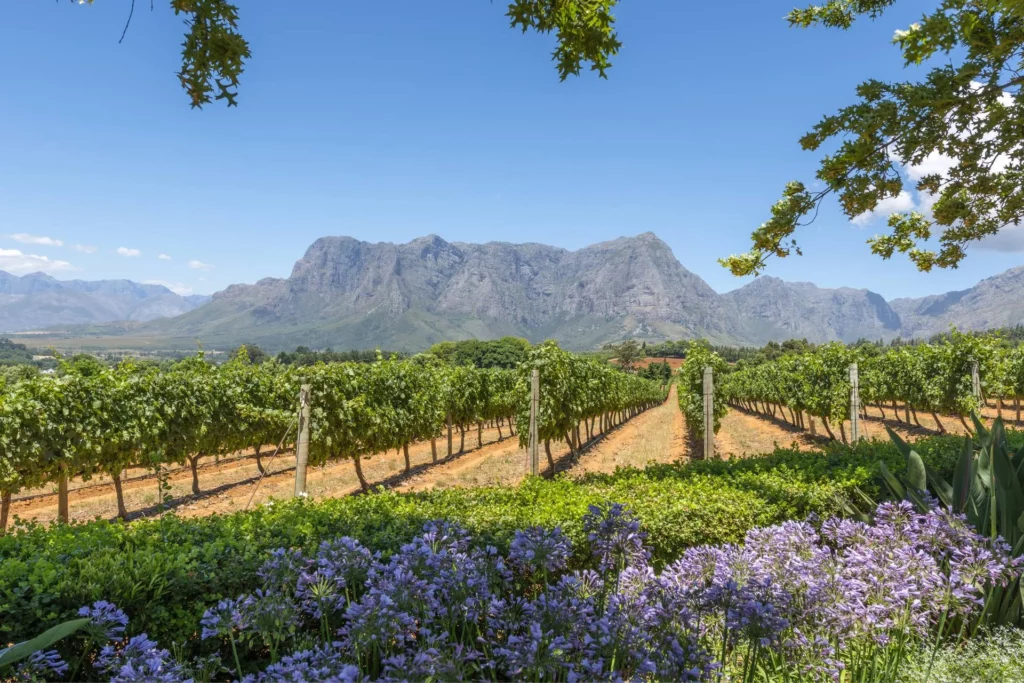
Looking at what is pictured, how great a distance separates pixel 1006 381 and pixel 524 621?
29.3 metres

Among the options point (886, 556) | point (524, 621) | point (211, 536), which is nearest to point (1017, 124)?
point (886, 556)

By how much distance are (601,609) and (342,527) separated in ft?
6.66

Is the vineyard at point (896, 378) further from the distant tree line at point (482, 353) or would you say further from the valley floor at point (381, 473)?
the distant tree line at point (482, 353)

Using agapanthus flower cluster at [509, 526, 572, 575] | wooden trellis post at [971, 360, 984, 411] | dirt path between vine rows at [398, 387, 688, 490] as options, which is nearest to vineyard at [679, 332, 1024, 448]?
wooden trellis post at [971, 360, 984, 411]

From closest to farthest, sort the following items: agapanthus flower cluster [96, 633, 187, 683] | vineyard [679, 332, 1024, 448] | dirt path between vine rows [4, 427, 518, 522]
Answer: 1. agapanthus flower cluster [96, 633, 187, 683]
2. dirt path between vine rows [4, 427, 518, 522]
3. vineyard [679, 332, 1024, 448]

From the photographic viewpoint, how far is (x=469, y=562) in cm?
221

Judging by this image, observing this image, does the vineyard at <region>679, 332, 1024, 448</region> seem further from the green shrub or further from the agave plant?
the green shrub

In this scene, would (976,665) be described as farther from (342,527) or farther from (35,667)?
(35,667)

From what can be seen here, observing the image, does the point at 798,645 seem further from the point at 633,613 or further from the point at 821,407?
the point at 821,407

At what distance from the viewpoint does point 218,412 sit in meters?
15.2

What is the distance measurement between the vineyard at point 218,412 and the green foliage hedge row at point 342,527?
167 inches

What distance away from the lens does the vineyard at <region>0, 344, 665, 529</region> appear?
10133mm

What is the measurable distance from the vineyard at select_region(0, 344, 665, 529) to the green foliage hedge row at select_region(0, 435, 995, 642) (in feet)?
13.9

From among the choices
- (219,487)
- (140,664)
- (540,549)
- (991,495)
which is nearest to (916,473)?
(991,495)
